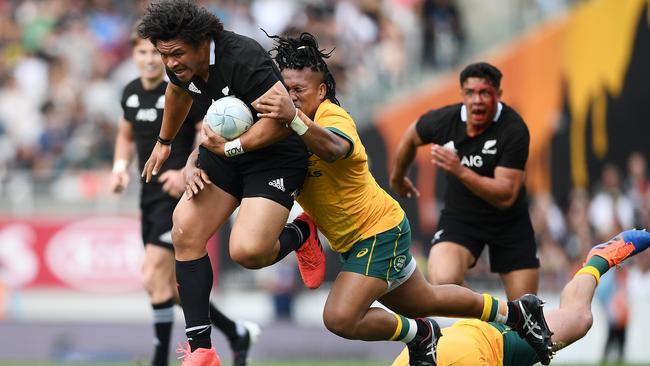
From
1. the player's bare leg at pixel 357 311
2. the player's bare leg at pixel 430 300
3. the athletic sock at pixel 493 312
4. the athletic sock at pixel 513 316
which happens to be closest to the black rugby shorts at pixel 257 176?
the player's bare leg at pixel 357 311

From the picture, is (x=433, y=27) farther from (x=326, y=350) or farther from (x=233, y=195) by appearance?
(x=233, y=195)

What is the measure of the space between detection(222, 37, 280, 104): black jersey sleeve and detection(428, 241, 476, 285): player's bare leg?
2.50 m

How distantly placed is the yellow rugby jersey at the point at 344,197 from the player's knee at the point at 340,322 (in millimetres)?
448

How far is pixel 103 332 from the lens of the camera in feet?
46.5

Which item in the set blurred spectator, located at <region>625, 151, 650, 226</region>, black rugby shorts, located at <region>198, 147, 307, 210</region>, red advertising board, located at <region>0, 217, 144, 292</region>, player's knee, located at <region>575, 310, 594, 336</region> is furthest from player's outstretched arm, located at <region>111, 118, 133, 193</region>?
blurred spectator, located at <region>625, 151, 650, 226</region>

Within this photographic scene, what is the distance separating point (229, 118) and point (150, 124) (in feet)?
9.04

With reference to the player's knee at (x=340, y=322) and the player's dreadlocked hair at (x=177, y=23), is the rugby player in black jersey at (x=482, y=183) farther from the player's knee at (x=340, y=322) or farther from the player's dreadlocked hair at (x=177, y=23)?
the player's dreadlocked hair at (x=177, y=23)

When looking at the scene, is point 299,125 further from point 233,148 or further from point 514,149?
point 514,149

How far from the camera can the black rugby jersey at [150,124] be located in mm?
8922

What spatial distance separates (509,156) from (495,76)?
0.62 m

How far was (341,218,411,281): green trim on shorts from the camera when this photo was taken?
270 inches

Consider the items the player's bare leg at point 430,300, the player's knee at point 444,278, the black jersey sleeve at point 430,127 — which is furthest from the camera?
the black jersey sleeve at point 430,127

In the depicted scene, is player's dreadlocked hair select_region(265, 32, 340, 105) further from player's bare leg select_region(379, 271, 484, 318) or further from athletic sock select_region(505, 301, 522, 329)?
athletic sock select_region(505, 301, 522, 329)

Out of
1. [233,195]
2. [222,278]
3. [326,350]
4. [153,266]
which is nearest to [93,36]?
[222,278]
